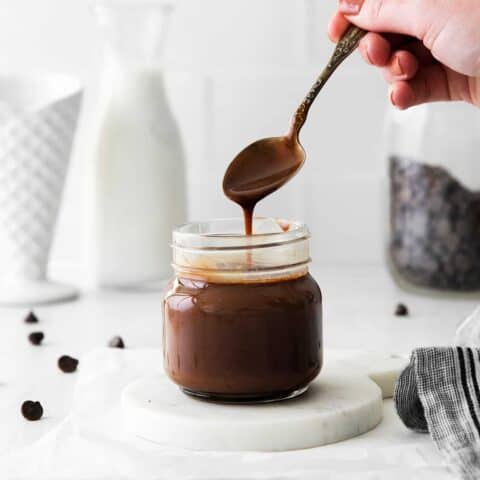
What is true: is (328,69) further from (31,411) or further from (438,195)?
(438,195)

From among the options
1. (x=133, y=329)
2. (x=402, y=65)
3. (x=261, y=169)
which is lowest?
(x=133, y=329)

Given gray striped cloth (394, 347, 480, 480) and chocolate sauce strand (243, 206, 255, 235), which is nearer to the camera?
gray striped cloth (394, 347, 480, 480)

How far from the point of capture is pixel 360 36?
121 cm

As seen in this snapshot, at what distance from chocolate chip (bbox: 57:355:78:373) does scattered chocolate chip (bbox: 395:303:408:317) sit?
1.76 feet

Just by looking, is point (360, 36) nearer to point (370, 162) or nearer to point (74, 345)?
point (74, 345)

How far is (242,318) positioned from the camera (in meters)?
0.98

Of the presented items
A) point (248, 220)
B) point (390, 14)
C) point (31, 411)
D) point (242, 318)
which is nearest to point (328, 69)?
point (390, 14)

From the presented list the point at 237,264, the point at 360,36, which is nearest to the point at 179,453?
the point at 237,264

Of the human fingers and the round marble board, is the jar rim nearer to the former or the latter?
the round marble board

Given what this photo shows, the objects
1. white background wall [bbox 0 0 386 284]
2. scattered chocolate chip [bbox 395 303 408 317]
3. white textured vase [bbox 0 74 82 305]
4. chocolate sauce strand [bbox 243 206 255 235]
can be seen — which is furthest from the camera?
white background wall [bbox 0 0 386 284]

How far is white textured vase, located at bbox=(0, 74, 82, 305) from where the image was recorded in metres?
1.74

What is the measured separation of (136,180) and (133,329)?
325mm

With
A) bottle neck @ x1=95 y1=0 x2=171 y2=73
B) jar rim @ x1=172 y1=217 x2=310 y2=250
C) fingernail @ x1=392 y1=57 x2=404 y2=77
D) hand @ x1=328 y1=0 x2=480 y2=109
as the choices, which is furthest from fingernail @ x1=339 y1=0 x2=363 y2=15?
bottle neck @ x1=95 y1=0 x2=171 y2=73

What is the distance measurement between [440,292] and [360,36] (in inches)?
24.0
